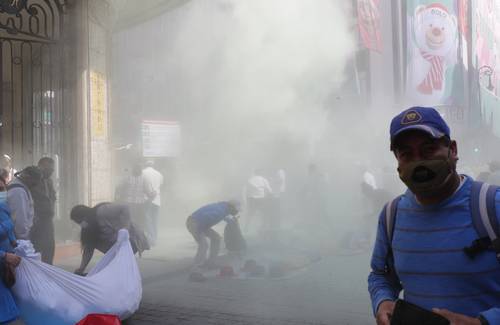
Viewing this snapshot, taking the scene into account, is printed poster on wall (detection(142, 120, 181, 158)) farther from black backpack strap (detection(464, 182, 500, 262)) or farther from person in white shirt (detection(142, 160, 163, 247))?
black backpack strap (detection(464, 182, 500, 262))

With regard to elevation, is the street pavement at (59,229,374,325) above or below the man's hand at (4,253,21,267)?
below

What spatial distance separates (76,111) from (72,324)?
177 inches

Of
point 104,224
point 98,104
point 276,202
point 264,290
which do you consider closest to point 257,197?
point 276,202

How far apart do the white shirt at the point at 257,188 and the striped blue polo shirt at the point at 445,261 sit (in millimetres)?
8644

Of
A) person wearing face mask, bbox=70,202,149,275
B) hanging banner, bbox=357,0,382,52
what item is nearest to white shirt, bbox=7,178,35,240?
person wearing face mask, bbox=70,202,149,275

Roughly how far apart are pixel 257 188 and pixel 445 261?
8.78 m

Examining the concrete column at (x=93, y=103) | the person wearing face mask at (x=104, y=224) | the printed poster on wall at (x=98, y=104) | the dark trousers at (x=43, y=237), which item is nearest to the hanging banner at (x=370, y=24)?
the concrete column at (x=93, y=103)

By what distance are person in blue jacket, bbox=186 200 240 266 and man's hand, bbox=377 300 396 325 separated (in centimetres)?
497

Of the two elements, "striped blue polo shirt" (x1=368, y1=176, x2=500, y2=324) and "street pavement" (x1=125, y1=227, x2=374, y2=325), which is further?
"street pavement" (x1=125, y1=227, x2=374, y2=325)

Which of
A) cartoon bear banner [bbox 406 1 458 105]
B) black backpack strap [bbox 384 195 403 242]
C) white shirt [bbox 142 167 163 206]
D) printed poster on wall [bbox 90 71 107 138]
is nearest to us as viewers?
black backpack strap [bbox 384 195 403 242]

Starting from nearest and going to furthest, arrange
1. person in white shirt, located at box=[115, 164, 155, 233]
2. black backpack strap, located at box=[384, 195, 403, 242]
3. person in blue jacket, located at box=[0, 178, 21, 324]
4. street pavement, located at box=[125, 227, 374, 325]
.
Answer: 1. black backpack strap, located at box=[384, 195, 403, 242]
2. person in blue jacket, located at box=[0, 178, 21, 324]
3. street pavement, located at box=[125, 227, 374, 325]
4. person in white shirt, located at box=[115, 164, 155, 233]

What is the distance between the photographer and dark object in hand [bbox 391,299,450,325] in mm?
1150

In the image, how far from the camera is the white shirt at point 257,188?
999 cm

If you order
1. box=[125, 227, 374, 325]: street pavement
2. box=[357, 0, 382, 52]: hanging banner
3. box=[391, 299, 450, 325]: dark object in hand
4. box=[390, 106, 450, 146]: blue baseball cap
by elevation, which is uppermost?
box=[357, 0, 382, 52]: hanging banner
